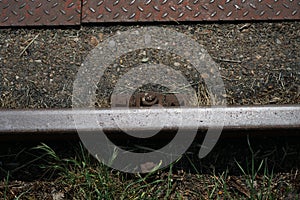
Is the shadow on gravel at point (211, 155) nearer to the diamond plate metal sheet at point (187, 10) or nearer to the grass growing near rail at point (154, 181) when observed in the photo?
the grass growing near rail at point (154, 181)

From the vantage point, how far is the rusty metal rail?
3.32 m

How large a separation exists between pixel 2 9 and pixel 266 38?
1642mm

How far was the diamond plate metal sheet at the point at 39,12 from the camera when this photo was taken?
3.32 meters

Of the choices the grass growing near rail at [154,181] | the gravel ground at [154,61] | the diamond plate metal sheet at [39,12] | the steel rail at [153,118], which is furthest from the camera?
the diamond plate metal sheet at [39,12]

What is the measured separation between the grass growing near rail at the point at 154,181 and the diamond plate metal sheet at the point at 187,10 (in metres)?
0.85

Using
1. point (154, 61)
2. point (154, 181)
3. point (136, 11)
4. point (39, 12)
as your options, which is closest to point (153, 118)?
point (154, 181)

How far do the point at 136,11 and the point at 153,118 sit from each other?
85 cm

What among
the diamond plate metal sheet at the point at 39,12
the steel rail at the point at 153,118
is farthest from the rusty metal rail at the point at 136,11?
the steel rail at the point at 153,118

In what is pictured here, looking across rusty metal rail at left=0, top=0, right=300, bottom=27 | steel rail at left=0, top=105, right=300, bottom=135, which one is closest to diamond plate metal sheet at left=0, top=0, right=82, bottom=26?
rusty metal rail at left=0, top=0, right=300, bottom=27

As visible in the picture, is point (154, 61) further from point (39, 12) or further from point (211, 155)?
point (39, 12)

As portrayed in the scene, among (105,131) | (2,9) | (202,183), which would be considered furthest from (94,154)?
(2,9)

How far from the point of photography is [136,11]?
3334mm

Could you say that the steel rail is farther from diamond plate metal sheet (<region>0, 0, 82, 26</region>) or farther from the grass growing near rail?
diamond plate metal sheet (<region>0, 0, 82, 26</region>)

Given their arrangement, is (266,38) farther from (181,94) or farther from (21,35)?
(21,35)
